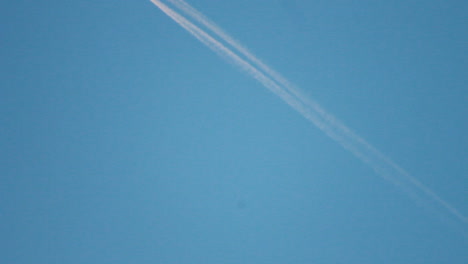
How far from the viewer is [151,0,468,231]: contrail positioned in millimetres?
1569

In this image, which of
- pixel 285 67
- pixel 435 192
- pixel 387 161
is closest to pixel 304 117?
pixel 285 67

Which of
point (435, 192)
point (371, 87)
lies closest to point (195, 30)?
point (371, 87)

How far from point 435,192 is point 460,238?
263 mm

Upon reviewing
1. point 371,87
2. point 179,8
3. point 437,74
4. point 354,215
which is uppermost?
point 437,74

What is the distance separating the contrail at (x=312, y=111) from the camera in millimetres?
1569

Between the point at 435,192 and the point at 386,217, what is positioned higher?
the point at 435,192

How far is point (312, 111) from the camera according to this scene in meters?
1.58

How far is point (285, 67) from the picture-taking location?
1572 mm

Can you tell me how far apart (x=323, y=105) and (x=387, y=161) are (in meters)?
0.42

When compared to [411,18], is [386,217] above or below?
below

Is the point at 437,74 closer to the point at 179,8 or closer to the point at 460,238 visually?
the point at 460,238

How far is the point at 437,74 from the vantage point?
1560 millimetres

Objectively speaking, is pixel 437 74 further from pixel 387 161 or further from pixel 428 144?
pixel 387 161

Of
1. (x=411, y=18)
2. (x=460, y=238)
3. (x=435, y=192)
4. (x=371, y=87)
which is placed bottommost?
(x=460, y=238)
